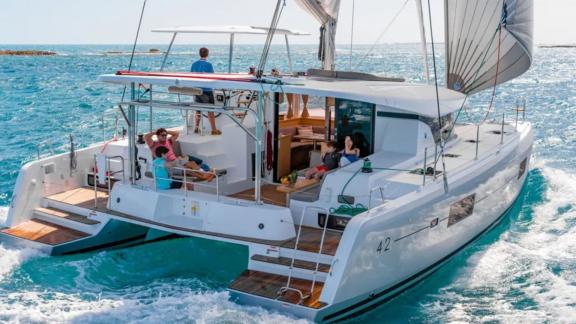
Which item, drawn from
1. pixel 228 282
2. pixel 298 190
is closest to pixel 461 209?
pixel 298 190

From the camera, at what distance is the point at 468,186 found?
1063 cm

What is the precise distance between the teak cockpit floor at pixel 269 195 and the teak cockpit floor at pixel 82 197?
219 centimetres

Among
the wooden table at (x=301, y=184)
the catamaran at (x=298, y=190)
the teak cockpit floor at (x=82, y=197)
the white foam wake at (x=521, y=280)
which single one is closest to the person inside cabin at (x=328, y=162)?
the wooden table at (x=301, y=184)

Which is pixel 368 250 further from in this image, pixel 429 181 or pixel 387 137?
pixel 387 137

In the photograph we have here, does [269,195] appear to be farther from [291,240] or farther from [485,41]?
[485,41]

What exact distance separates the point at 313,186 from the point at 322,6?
15.8 ft

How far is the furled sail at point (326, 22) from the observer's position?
13828 millimetres

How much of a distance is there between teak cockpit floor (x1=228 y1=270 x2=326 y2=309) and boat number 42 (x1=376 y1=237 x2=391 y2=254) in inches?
32.2

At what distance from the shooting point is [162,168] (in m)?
10.4

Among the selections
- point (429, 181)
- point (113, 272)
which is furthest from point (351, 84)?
point (113, 272)

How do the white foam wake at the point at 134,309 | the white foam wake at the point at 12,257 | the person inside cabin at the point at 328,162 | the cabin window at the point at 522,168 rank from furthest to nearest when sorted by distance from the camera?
the cabin window at the point at 522,168 → the person inside cabin at the point at 328,162 → the white foam wake at the point at 12,257 → the white foam wake at the point at 134,309

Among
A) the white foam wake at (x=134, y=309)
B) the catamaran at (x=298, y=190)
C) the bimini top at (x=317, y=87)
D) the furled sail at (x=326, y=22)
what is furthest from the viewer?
the furled sail at (x=326, y=22)

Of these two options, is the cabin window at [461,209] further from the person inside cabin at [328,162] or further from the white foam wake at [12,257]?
the white foam wake at [12,257]

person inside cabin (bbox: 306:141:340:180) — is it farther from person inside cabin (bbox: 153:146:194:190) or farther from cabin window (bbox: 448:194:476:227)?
person inside cabin (bbox: 153:146:194:190)
